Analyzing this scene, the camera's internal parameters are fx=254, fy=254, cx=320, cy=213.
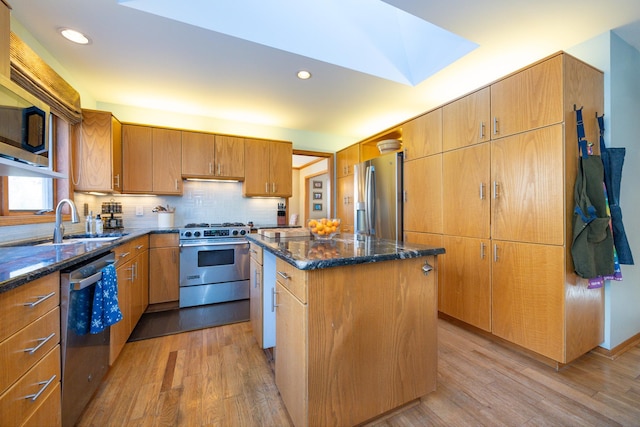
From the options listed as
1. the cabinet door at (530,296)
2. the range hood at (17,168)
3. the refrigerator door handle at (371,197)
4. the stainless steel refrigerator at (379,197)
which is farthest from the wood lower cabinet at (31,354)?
the refrigerator door handle at (371,197)

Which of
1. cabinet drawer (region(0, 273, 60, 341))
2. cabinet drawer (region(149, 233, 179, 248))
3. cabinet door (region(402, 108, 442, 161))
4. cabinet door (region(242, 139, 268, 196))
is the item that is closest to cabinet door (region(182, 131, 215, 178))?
cabinet door (region(242, 139, 268, 196))

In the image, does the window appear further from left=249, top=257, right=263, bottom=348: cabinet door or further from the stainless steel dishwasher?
left=249, top=257, right=263, bottom=348: cabinet door

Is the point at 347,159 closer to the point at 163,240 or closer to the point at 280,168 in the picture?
the point at 280,168

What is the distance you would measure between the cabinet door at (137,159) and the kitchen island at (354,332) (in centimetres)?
270

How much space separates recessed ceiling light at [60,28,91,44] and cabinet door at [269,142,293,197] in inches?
86.8

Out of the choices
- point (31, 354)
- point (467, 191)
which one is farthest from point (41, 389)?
point (467, 191)

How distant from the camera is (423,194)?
287 centimetres

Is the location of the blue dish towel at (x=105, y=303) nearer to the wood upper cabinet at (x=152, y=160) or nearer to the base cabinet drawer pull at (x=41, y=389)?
the base cabinet drawer pull at (x=41, y=389)

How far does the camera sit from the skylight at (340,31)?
1981mm

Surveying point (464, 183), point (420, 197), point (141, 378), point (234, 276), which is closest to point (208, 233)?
point (234, 276)

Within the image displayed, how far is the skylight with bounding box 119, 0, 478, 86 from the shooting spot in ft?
6.50

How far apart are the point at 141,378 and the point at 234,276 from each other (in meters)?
1.57

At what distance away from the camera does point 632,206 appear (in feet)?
6.97

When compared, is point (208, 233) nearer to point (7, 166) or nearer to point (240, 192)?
point (240, 192)
